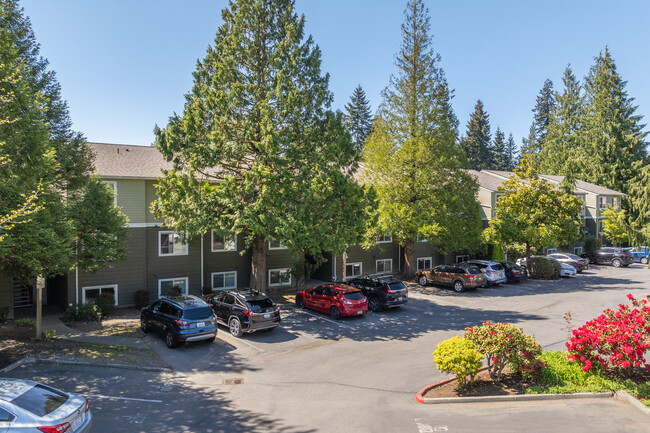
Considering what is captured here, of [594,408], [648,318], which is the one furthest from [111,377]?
[648,318]

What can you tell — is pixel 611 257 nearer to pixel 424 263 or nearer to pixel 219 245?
pixel 424 263

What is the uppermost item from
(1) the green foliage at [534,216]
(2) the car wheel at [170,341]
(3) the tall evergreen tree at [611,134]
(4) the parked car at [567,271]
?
(3) the tall evergreen tree at [611,134]

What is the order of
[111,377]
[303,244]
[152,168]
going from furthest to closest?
[152,168]
[303,244]
[111,377]

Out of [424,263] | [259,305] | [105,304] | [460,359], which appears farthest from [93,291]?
[424,263]

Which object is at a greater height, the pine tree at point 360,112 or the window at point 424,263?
the pine tree at point 360,112

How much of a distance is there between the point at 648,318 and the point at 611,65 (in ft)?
203

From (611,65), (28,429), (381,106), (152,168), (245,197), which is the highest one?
(611,65)

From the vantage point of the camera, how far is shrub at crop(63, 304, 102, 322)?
59.1 feet

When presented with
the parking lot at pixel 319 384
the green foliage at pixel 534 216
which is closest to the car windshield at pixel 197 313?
the parking lot at pixel 319 384

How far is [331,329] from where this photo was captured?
1703 centimetres

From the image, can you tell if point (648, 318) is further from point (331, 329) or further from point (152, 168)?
point (152, 168)

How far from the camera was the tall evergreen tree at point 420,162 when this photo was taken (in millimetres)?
26766

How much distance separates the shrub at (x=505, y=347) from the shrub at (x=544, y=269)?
75.3 feet

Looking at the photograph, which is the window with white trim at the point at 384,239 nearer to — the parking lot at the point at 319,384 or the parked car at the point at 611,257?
the parking lot at the point at 319,384
